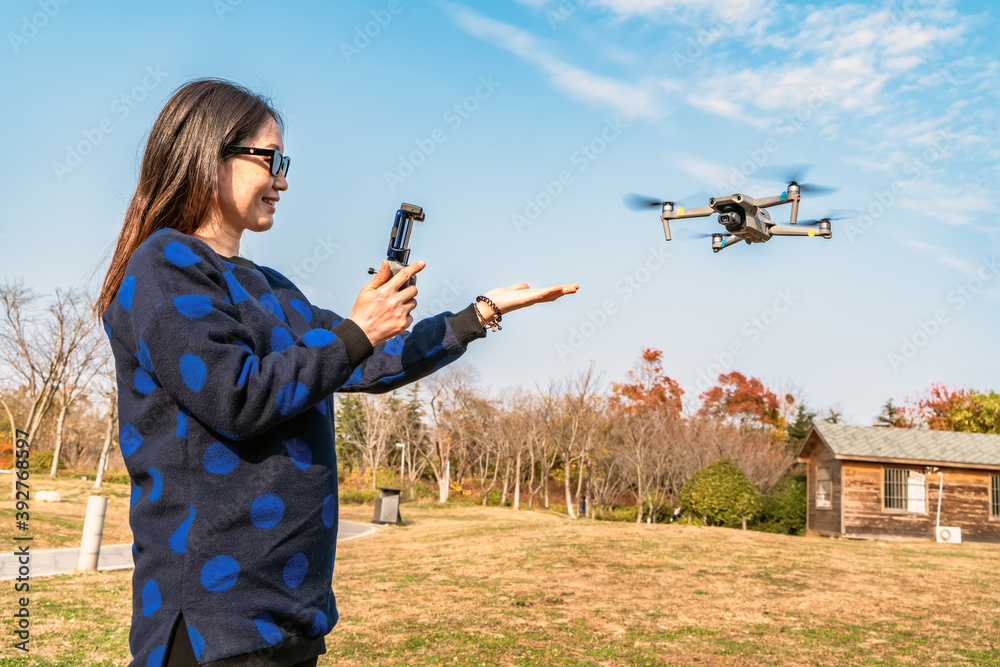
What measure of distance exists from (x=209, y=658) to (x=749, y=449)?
102 feet

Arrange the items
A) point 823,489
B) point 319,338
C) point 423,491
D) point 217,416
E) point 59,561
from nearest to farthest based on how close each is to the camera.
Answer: point 217,416, point 319,338, point 59,561, point 823,489, point 423,491

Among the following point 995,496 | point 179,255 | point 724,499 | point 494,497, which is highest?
point 179,255

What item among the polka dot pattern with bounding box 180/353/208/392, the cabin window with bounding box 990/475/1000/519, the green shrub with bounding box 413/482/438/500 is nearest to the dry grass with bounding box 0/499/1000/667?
the polka dot pattern with bounding box 180/353/208/392

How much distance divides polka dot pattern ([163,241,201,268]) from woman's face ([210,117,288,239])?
204 mm

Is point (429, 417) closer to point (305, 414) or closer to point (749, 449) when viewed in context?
point (749, 449)

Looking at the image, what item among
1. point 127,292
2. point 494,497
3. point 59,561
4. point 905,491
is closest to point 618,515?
point 494,497

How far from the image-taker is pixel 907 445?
75.4 feet

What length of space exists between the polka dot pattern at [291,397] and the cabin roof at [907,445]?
2318 cm

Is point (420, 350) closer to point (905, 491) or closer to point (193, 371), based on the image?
point (193, 371)

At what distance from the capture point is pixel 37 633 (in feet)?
19.8

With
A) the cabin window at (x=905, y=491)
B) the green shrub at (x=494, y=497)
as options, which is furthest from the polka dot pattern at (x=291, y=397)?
the green shrub at (x=494, y=497)

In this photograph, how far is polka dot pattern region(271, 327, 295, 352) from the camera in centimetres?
149

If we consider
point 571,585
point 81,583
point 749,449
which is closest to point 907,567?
point 571,585

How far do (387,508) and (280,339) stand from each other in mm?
20295
